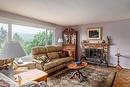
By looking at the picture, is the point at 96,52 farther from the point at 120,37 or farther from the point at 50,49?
the point at 50,49

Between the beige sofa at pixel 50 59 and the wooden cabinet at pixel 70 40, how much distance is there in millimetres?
1277

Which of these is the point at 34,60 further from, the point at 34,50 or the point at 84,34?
the point at 84,34

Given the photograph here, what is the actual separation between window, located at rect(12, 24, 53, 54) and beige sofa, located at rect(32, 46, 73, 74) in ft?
2.56

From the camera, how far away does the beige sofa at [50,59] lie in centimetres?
381

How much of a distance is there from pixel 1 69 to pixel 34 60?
2050 mm

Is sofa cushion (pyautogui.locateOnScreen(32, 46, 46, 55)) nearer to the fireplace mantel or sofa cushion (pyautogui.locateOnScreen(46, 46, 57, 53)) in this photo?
sofa cushion (pyautogui.locateOnScreen(46, 46, 57, 53))

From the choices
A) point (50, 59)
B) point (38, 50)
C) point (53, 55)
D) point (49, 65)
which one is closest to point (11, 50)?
point (49, 65)

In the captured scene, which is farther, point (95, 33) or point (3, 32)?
point (95, 33)

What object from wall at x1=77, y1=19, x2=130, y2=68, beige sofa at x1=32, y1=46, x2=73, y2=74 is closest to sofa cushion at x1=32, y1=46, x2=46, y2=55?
beige sofa at x1=32, y1=46, x2=73, y2=74

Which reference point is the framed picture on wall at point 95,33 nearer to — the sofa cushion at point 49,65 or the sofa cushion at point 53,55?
the sofa cushion at point 53,55

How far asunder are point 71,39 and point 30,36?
261 cm

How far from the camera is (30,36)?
501 centimetres

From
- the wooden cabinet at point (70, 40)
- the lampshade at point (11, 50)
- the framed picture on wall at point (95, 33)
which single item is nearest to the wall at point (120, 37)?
the framed picture on wall at point (95, 33)

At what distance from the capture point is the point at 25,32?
15.6 ft
